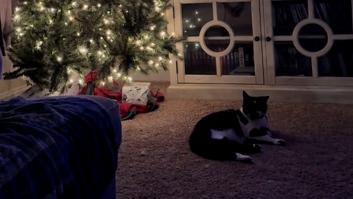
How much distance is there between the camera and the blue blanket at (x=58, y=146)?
1.06m

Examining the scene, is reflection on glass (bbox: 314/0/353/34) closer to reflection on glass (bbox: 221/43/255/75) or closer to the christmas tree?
reflection on glass (bbox: 221/43/255/75)

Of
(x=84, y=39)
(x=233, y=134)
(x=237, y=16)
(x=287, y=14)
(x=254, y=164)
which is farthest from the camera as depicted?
(x=237, y=16)

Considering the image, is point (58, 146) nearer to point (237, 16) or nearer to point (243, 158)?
point (243, 158)

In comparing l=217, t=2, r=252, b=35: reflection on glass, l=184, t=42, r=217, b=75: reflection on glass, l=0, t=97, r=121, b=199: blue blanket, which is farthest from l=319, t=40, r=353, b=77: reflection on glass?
l=0, t=97, r=121, b=199: blue blanket

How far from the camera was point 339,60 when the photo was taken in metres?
2.86

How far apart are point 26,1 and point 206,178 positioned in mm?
1425

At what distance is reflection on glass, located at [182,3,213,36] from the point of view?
3.11 metres

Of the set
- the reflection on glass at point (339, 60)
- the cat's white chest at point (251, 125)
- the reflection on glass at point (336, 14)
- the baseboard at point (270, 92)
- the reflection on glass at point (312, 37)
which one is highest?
the reflection on glass at point (336, 14)

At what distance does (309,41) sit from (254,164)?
1.17m

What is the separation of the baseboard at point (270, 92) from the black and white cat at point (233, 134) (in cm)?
70

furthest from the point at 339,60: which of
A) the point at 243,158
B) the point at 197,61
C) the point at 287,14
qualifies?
the point at 243,158

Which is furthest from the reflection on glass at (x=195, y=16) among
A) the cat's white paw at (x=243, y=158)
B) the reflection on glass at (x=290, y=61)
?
the cat's white paw at (x=243, y=158)

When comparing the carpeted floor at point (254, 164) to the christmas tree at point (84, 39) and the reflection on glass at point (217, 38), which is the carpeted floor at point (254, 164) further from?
the reflection on glass at point (217, 38)

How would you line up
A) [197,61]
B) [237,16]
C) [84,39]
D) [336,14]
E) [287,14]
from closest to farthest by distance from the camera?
[84,39] → [336,14] → [287,14] → [237,16] → [197,61]
